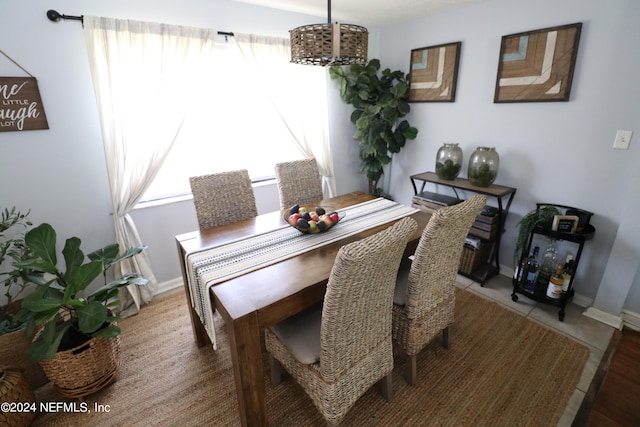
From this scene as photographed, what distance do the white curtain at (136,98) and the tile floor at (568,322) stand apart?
271 cm

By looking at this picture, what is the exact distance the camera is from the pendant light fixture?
134 cm

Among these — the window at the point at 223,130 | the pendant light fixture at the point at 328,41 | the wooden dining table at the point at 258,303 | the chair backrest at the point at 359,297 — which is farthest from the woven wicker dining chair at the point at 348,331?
the window at the point at 223,130

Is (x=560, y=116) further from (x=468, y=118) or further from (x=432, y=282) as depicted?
(x=432, y=282)

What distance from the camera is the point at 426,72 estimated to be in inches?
117

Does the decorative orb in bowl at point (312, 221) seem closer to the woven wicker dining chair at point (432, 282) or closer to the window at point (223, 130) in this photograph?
the woven wicker dining chair at point (432, 282)

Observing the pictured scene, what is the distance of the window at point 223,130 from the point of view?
2.52 metres

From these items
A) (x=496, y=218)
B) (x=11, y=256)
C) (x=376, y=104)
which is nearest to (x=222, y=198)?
(x=11, y=256)

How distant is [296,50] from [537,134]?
6.69 feet

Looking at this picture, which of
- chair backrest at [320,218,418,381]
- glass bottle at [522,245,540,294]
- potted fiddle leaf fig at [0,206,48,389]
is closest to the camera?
chair backrest at [320,218,418,381]

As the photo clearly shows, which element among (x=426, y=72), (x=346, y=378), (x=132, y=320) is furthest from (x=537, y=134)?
(x=132, y=320)

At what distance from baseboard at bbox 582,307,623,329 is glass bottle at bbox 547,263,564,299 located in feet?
1.02

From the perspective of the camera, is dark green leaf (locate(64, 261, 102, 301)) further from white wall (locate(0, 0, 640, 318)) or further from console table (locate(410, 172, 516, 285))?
console table (locate(410, 172, 516, 285))

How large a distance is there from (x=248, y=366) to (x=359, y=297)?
1.74ft

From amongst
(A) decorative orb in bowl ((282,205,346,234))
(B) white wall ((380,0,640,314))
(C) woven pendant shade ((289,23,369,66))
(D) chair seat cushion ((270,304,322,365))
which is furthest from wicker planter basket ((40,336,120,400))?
(B) white wall ((380,0,640,314))
